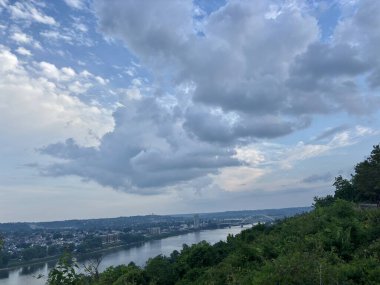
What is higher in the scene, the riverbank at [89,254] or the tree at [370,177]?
the tree at [370,177]

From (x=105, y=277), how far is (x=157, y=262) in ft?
12.6

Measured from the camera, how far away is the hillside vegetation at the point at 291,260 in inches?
473

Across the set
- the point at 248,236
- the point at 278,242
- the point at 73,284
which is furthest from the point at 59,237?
the point at 73,284

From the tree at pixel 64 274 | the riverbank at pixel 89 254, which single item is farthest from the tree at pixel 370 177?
the riverbank at pixel 89 254

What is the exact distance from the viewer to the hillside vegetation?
12.0 meters

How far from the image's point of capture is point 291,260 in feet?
41.8

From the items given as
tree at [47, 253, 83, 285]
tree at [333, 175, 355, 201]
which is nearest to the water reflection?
tree at [333, 175, 355, 201]

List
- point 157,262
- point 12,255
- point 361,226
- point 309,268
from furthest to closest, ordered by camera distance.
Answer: point 12,255
point 157,262
point 361,226
point 309,268

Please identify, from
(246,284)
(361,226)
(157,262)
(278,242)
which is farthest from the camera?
(157,262)

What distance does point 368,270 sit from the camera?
13.5 meters

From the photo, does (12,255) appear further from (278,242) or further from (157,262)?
(278,242)

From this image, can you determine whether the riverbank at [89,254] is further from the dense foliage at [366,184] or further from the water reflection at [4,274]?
the dense foliage at [366,184]

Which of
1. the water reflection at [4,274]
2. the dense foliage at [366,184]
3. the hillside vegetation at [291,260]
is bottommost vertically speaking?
the water reflection at [4,274]

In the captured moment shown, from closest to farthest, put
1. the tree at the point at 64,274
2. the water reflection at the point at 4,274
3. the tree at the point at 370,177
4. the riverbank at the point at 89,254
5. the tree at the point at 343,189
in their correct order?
1. the tree at the point at 64,274
2. the tree at the point at 370,177
3. the tree at the point at 343,189
4. the water reflection at the point at 4,274
5. the riverbank at the point at 89,254
